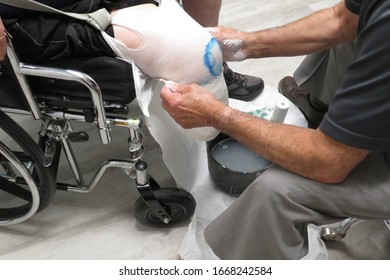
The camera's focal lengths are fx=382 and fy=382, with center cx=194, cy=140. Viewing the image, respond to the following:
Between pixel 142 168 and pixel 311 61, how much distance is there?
72cm

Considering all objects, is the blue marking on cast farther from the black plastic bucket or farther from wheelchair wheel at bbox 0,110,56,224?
wheelchair wheel at bbox 0,110,56,224

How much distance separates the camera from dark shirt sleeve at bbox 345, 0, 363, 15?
937 mm

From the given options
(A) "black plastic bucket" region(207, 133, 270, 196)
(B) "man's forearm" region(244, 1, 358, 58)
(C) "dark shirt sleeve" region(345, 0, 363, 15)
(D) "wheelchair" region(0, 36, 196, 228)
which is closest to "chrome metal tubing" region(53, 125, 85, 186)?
(D) "wheelchair" region(0, 36, 196, 228)

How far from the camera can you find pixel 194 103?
0.89 m

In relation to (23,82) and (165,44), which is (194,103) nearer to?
(165,44)

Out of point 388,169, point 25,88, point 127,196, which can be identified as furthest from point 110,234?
point 388,169

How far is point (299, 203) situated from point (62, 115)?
1.94 feet

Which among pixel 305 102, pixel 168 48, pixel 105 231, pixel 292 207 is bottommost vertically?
pixel 105 231

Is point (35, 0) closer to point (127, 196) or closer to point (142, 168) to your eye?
point (142, 168)

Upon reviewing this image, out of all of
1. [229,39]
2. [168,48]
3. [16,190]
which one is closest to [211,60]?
[168,48]

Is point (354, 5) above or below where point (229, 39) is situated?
above

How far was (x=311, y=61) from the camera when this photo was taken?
1.32 metres

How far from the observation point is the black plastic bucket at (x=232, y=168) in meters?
1.14

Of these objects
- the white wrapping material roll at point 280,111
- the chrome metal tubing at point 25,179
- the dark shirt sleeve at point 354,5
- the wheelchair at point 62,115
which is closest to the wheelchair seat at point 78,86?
the wheelchair at point 62,115
